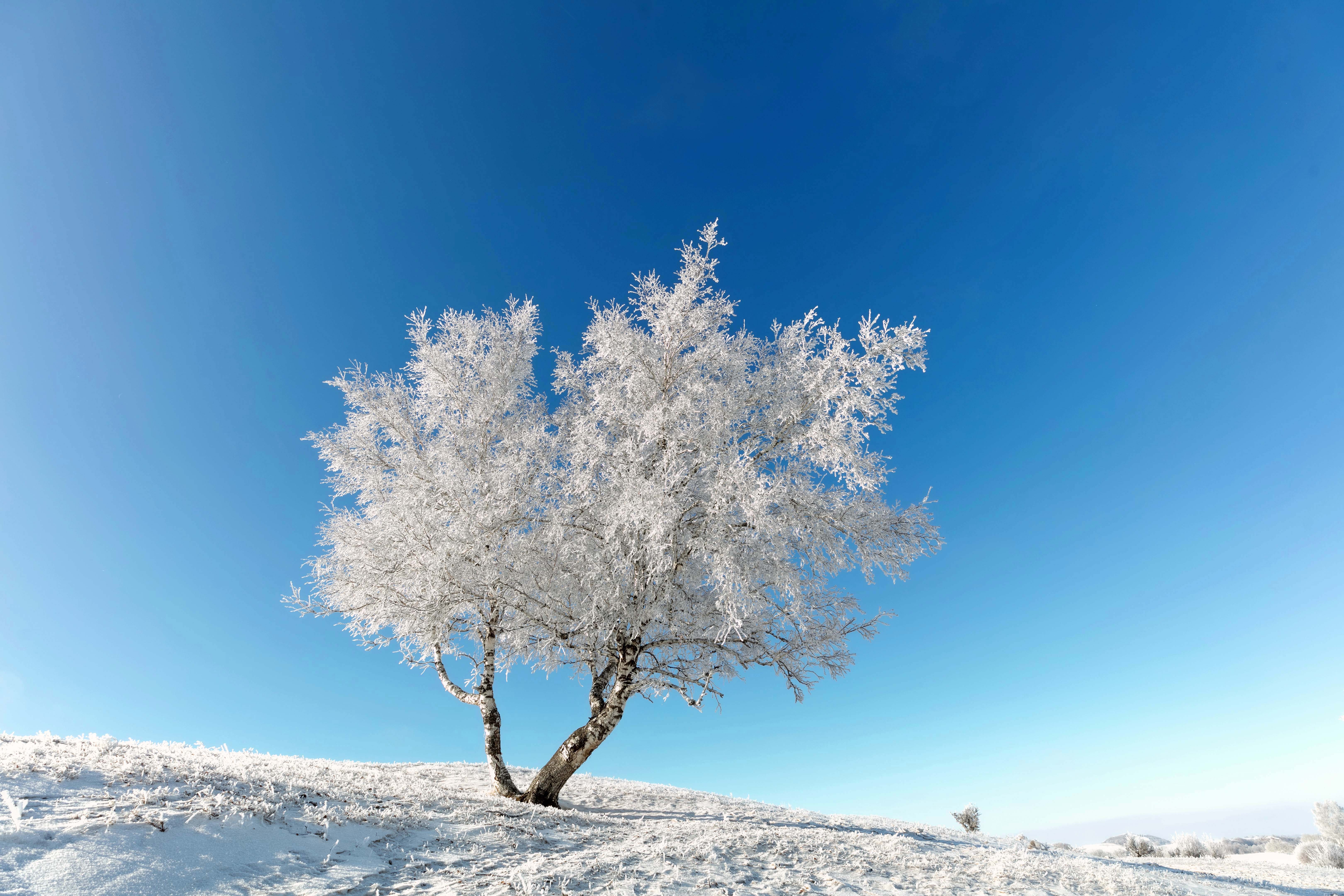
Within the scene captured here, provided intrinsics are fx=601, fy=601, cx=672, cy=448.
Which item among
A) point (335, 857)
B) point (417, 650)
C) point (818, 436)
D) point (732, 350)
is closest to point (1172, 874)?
point (818, 436)

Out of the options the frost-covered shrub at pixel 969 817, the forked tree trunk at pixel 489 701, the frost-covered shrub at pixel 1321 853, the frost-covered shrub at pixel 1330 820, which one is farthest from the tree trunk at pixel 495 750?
the frost-covered shrub at pixel 1330 820

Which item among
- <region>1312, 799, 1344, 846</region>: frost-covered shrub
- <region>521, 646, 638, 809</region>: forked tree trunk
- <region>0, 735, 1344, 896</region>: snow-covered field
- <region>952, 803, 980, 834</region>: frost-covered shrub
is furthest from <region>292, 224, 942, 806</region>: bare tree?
<region>1312, 799, 1344, 846</region>: frost-covered shrub

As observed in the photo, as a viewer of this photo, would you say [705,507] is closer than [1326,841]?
Yes

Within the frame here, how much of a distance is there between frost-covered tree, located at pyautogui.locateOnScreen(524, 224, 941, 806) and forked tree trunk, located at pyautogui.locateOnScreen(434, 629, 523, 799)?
120cm

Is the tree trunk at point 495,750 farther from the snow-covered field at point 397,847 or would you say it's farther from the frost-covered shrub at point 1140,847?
the frost-covered shrub at point 1140,847

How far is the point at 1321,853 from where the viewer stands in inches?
611

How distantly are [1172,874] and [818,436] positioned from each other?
9.92 m

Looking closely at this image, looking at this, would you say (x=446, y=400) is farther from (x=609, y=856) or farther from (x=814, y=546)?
(x=609, y=856)

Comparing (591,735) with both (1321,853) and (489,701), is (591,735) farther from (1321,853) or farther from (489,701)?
(1321,853)

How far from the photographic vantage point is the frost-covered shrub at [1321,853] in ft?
49.6

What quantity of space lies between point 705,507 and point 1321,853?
1927 cm

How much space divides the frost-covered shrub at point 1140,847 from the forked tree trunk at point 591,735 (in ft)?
57.5

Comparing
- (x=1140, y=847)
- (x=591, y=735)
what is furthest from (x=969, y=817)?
(x=591, y=735)

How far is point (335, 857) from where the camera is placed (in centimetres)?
620
